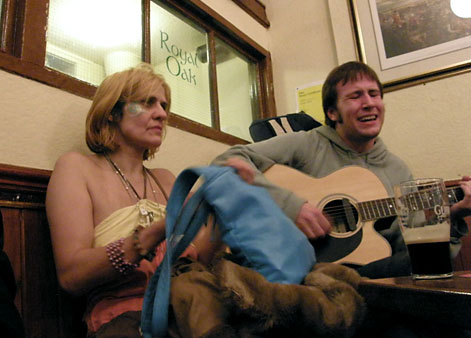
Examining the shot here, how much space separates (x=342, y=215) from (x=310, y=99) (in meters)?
1.13

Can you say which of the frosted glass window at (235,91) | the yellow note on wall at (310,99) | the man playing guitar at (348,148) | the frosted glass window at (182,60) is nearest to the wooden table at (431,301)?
the man playing guitar at (348,148)

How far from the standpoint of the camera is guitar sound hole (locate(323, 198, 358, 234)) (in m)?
1.06

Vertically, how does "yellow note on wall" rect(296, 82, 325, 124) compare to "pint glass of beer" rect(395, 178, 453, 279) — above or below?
above

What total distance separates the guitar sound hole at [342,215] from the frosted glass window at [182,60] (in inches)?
31.5

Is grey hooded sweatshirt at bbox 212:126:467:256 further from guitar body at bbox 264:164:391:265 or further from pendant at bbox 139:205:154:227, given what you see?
pendant at bbox 139:205:154:227

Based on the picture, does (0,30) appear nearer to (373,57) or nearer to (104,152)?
(104,152)

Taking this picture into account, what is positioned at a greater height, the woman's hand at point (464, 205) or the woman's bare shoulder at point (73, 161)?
the woman's bare shoulder at point (73, 161)

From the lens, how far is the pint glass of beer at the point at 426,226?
0.53m

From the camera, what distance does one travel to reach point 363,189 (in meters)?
1.13

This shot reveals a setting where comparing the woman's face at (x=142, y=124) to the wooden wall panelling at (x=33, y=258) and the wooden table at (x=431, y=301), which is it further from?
the wooden table at (x=431, y=301)

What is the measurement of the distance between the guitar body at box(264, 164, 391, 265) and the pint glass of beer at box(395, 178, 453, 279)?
43cm

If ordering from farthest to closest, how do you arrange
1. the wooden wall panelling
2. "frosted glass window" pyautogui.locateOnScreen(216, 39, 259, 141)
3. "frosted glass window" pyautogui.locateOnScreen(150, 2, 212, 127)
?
"frosted glass window" pyautogui.locateOnScreen(216, 39, 259, 141), "frosted glass window" pyautogui.locateOnScreen(150, 2, 212, 127), the wooden wall panelling

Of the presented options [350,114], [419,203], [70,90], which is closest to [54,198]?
[70,90]

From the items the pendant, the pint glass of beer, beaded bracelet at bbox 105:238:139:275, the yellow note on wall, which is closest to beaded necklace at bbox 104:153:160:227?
the pendant
